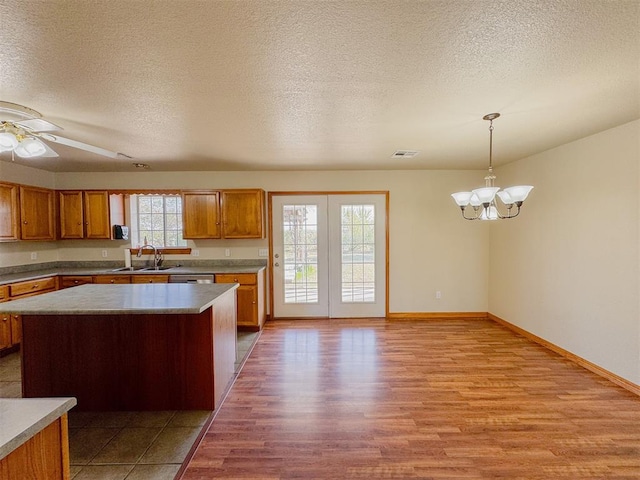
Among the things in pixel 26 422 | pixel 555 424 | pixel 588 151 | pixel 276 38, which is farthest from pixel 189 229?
pixel 588 151

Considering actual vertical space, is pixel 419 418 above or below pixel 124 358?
below

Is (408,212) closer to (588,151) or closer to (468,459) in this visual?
(588,151)

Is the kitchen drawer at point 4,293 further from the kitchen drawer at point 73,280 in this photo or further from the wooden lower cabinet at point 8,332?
the kitchen drawer at point 73,280

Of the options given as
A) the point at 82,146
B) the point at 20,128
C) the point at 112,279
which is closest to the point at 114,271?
the point at 112,279

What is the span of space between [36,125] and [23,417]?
2.50 m

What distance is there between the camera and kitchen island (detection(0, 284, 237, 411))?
2.39 m

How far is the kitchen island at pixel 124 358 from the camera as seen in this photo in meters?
2.39

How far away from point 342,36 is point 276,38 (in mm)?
320

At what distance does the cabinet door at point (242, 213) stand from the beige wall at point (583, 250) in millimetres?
3666

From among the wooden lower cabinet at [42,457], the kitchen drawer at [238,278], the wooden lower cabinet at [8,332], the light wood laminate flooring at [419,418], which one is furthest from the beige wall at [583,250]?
the wooden lower cabinet at [8,332]

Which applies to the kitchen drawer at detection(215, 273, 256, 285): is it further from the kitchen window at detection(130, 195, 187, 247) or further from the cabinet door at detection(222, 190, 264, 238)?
the kitchen window at detection(130, 195, 187, 247)

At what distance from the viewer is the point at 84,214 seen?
4.54 metres

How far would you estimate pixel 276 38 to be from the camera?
58.2 inches

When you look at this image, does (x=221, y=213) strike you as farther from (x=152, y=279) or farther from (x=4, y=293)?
(x=4, y=293)
